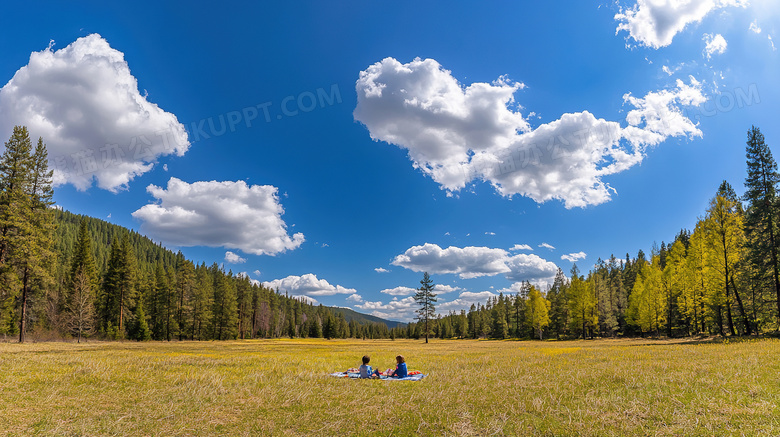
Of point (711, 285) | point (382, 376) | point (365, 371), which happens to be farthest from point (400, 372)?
point (711, 285)

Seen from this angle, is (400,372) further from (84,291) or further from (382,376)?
(84,291)

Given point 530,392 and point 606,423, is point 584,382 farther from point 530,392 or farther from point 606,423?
point 606,423

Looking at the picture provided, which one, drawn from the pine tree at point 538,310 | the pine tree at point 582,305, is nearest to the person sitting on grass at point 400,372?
the pine tree at point 582,305

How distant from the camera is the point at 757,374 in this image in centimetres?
1302

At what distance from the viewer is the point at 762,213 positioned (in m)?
34.6

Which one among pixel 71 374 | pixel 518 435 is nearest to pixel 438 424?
pixel 518 435

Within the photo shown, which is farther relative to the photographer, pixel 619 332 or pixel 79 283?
pixel 619 332

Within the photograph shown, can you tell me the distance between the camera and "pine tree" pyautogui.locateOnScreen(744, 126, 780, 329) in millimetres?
34031

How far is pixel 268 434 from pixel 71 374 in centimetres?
1191

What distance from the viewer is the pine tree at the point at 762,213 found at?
112ft

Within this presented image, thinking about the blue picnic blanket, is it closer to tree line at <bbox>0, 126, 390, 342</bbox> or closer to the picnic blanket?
the picnic blanket

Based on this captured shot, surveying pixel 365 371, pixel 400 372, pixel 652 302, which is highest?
pixel 365 371

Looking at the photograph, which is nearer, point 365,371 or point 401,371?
point 365,371

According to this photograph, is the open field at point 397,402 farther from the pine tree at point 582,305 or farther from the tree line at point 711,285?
the pine tree at point 582,305
